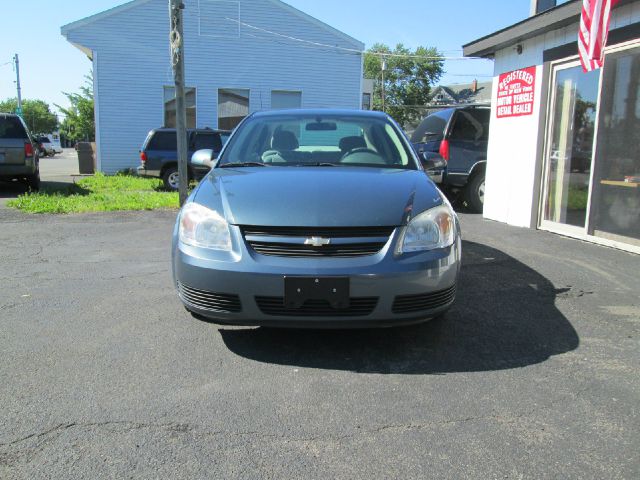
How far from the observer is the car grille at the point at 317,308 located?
301cm

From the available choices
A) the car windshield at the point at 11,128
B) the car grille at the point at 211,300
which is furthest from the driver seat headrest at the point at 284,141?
the car windshield at the point at 11,128

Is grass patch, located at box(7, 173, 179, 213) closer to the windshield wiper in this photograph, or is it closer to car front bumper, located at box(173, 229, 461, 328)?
the windshield wiper

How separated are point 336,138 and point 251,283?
1901 millimetres

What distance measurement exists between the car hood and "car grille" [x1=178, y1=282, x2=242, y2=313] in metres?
0.45

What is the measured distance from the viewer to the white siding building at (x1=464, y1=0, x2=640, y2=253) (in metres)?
6.76

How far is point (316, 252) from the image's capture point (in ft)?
9.90

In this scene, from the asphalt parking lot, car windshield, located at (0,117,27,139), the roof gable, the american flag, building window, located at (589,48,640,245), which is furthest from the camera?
the roof gable

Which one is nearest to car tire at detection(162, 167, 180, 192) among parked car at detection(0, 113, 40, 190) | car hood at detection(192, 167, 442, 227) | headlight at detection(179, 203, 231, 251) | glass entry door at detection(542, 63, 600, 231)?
parked car at detection(0, 113, 40, 190)

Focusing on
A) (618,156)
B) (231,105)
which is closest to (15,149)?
(231,105)

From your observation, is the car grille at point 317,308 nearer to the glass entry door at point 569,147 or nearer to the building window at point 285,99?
the glass entry door at point 569,147

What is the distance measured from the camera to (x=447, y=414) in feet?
8.71

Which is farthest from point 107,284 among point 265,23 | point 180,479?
point 265,23

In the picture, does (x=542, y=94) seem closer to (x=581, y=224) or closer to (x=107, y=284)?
(x=581, y=224)

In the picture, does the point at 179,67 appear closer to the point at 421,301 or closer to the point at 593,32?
the point at 593,32
